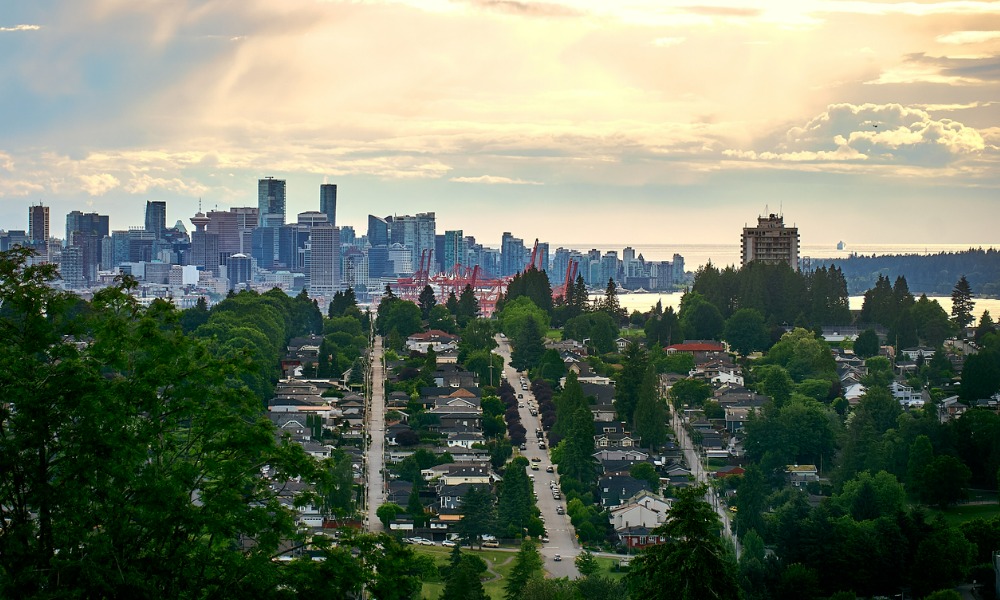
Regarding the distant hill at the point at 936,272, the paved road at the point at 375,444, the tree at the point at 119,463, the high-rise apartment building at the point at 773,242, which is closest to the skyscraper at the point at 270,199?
A: the distant hill at the point at 936,272

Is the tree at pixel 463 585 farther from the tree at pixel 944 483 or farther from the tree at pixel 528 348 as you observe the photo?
the tree at pixel 528 348

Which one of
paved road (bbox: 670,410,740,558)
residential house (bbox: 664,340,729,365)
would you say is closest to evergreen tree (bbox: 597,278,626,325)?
residential house (bbox: 664,340,729,365)

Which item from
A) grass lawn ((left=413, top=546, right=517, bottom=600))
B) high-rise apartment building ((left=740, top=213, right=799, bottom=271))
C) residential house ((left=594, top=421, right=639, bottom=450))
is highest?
high-rise apartment building ((left=740, top=213, right=799, bottom=271))

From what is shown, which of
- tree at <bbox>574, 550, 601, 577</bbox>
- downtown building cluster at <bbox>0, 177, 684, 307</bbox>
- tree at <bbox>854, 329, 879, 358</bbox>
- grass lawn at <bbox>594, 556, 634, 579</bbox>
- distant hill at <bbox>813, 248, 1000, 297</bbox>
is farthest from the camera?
→ downtown building cluster at <bbox>0, 177, 684, 307</bbox>

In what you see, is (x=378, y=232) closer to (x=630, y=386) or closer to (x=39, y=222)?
(x=39, y=222)

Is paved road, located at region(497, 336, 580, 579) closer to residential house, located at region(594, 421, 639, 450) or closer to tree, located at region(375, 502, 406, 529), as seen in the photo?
residential house, located at region(594, 421, 639, 450)

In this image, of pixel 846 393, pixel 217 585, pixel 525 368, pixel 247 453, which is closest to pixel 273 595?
pixel 217 585

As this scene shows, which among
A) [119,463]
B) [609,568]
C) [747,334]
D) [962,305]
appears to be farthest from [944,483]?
[962,305]

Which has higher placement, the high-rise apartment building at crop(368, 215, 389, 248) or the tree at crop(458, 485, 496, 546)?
the high-rise apartment building at crop(368, 215, 389, 248)
